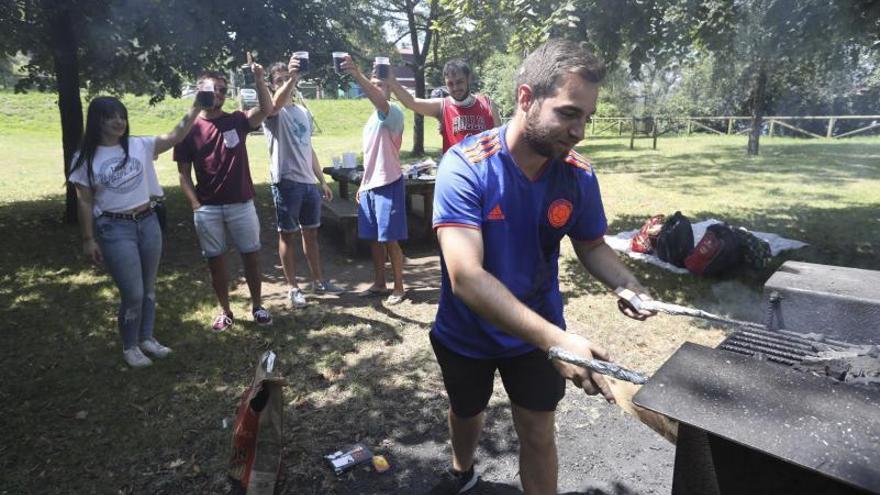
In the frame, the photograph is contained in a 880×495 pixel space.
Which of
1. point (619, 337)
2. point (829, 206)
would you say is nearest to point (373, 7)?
point (829, 206)

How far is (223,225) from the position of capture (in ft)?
13.7

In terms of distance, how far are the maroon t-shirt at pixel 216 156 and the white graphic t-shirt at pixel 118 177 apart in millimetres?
364

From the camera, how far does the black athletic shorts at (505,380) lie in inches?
80.4

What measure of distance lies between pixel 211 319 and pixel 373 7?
13.5 meters

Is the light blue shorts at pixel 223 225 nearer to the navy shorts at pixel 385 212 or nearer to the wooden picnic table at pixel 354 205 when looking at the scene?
the navy shorts at pixel 385 212

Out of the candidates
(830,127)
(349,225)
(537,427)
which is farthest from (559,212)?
(830,127)

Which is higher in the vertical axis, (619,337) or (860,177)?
(860,177)

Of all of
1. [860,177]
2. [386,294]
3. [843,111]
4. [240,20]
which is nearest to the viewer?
[386,294]

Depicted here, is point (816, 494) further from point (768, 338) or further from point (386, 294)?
point (386, 294)

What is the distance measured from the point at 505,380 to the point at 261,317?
2942 millimetres

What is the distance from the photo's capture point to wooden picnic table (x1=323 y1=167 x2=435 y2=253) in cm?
668

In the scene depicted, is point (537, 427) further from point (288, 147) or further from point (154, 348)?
point (288, 147)

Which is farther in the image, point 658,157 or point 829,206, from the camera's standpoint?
point 658,157

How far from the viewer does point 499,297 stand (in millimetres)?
1627
